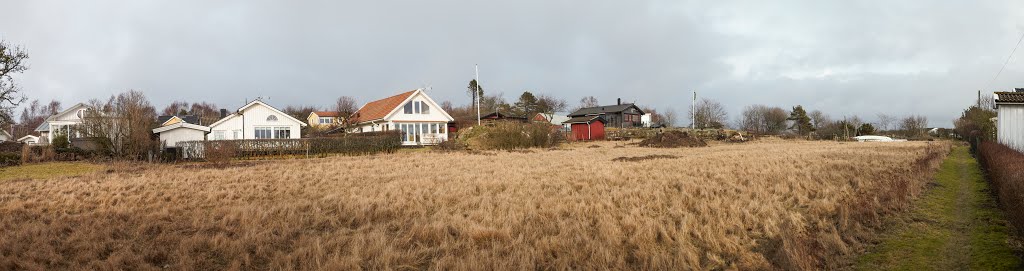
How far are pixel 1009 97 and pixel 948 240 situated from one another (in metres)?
19.5

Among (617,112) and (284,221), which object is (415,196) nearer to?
(284,221)

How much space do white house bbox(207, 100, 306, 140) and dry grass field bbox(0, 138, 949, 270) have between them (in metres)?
23.6

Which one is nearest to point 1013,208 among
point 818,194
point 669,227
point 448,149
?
point 818,194

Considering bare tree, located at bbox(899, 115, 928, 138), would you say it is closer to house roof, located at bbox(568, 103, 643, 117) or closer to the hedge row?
house roof, located at bbox(568, 103, 643, 117)

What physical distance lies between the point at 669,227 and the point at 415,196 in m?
5.47

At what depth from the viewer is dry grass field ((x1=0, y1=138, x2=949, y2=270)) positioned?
5.97 m

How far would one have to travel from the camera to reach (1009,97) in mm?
20172

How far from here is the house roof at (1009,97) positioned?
65.3 feet

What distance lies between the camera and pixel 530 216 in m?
8.38

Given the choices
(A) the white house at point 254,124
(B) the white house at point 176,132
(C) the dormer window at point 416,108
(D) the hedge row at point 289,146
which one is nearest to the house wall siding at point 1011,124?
(D) the hedge row at point 289,146

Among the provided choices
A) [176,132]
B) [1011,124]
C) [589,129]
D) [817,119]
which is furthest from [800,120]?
[176,132]

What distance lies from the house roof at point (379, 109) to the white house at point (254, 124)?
6.27 m

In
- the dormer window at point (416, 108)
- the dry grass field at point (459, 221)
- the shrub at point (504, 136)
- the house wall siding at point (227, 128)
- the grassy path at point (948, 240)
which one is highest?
the dormer window at point (416, 108)

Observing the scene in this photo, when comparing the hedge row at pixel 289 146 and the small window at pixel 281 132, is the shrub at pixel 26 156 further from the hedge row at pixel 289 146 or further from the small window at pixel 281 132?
the small window at pixel 281 132
